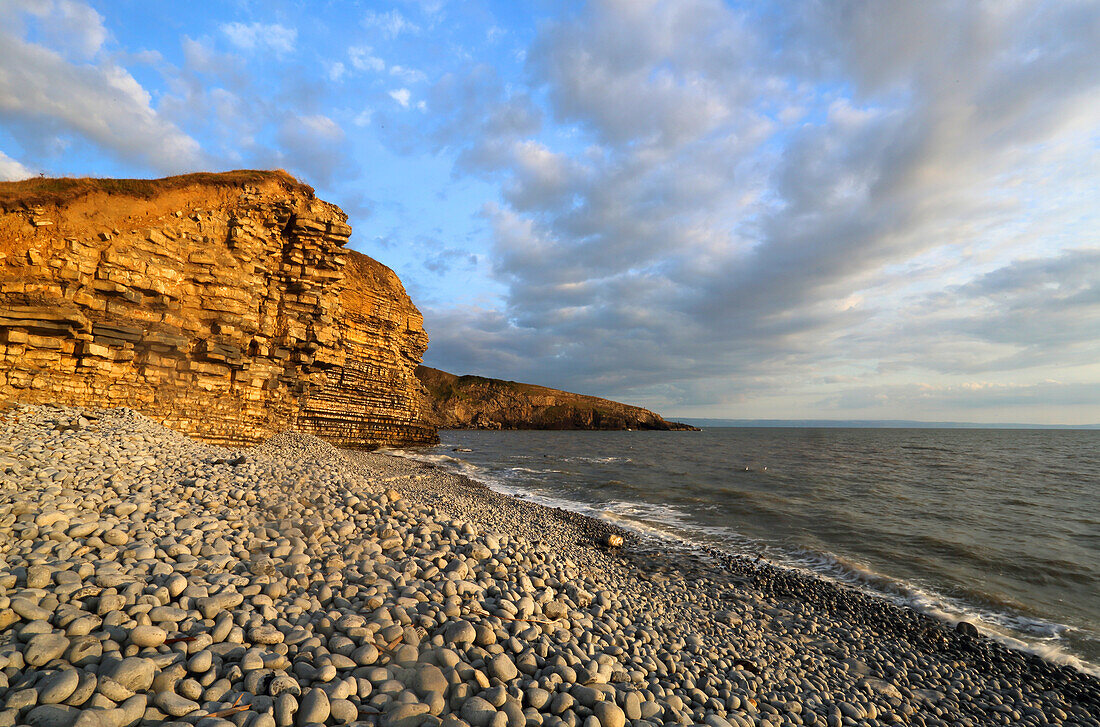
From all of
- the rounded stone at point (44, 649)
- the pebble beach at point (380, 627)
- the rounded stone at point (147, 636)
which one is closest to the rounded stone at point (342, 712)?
the pebble beach at point (380, 627)

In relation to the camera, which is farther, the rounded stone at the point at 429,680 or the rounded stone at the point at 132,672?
the rounded stone at the point at 429,680

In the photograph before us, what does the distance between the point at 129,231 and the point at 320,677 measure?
1744 cm

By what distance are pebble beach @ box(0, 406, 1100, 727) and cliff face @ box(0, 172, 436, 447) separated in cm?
434

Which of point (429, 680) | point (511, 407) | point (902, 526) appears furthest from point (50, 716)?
point (511, 407)

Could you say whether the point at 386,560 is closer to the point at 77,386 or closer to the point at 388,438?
the point at 77,386

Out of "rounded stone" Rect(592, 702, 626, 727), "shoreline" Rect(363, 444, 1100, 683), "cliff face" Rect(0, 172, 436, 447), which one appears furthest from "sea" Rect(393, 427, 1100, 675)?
"cliff face" Rect(0, 172, 436, 447)

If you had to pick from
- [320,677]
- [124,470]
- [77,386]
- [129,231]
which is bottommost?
[320,677]

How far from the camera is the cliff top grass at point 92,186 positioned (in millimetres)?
12695

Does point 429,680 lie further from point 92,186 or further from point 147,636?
point 92,186

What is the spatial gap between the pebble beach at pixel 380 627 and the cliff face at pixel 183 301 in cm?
434

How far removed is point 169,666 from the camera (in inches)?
124

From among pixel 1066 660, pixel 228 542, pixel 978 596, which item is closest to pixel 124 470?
pixel 228 542

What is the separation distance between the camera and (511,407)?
93.9 meters

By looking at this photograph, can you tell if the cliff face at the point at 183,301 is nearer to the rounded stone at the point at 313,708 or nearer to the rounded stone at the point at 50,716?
the rounded stone at the point at 50,716
